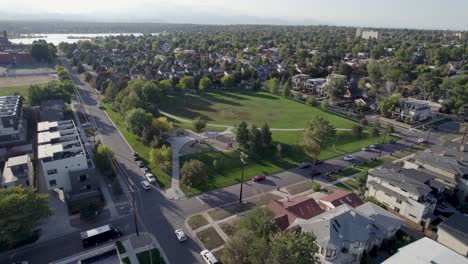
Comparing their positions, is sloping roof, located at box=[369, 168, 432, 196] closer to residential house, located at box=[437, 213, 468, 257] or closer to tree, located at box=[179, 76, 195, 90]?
residential house, located at box=[437, 213, 468, 257]

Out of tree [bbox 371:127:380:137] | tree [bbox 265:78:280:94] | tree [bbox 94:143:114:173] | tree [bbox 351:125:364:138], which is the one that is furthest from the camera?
tree [bbox 265:78:280:94]

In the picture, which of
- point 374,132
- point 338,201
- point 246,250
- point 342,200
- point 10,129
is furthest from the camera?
point 374,132

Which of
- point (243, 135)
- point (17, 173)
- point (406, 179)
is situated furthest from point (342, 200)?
point (17, 173)

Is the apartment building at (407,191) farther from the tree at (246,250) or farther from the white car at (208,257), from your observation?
the white car at (208,257)

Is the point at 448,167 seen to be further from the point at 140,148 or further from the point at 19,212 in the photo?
the point at 19,212

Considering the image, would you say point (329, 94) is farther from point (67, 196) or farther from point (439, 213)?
point (67, 196)

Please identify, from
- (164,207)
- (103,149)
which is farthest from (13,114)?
(164,207)

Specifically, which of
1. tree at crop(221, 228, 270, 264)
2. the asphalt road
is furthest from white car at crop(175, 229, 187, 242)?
tree at crop(221, 228, 270, 264)
